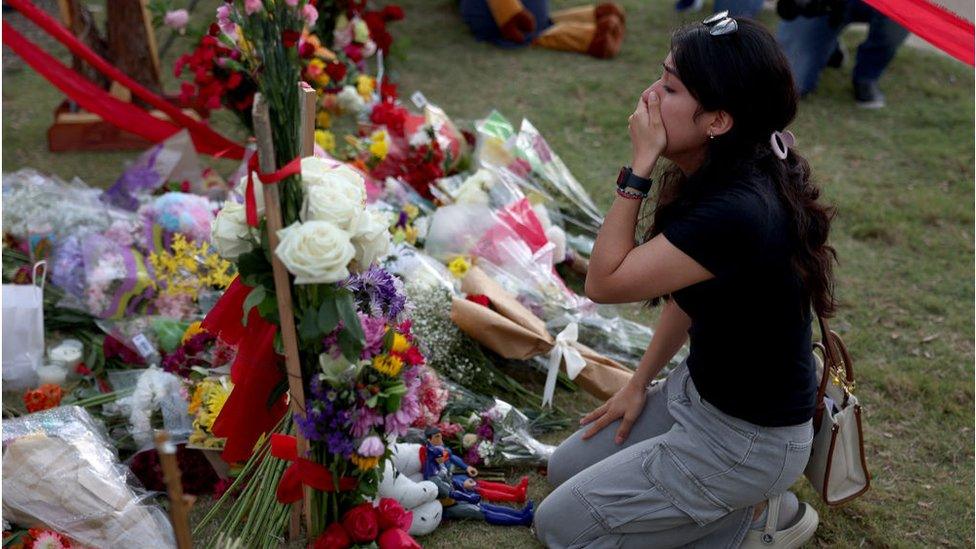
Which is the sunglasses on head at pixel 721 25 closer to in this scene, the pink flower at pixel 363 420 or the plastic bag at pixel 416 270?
the pink flower at pixel 363 420

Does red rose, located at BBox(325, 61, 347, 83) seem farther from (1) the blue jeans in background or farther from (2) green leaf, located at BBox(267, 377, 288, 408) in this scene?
(1) the blue jeans in background

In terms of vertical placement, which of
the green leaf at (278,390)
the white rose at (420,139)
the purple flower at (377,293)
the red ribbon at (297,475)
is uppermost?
the purple flower at (377,293)

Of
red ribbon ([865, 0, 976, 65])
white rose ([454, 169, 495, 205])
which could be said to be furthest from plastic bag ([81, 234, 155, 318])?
red ribbon ([865, 0, 976, 65])

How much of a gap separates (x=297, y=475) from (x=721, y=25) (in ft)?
4.76

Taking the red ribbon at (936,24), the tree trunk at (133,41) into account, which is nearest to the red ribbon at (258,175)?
the red ribbon at (936,24)

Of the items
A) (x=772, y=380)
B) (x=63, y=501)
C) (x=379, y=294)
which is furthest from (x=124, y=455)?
(x=772, y=380)

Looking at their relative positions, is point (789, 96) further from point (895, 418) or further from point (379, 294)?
point (895, 418)

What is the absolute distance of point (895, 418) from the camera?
3.23 metres

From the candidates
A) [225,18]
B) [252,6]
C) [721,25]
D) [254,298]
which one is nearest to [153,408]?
[254,298]

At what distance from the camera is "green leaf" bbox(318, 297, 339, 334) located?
2014mm

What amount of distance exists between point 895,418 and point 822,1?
3330 mm

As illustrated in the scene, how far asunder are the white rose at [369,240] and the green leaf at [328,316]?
12 centimetres

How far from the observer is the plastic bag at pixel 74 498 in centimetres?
234

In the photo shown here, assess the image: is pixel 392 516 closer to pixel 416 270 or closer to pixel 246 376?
pixel 246 376
